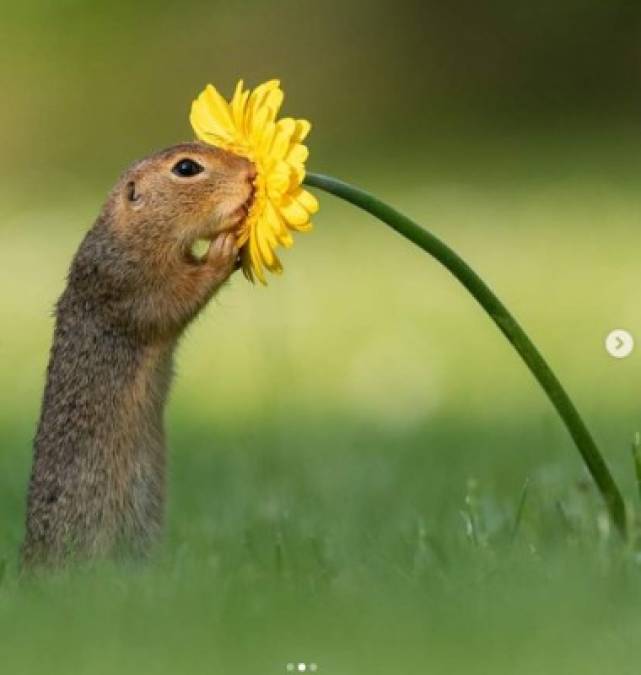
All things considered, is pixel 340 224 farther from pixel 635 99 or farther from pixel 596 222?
pixel 635 99

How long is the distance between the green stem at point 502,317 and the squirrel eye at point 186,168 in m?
0.85

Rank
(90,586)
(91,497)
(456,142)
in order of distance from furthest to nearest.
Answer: (456,142)
(91,497)
(90,586)

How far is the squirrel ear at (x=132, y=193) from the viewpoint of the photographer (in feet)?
18.9

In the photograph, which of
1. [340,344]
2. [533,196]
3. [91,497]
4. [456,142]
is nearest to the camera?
[91,497]

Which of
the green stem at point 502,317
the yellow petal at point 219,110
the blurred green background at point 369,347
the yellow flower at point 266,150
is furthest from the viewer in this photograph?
the yellow petal at point 219,110

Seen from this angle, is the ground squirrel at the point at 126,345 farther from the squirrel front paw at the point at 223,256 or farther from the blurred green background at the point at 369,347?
the blurred green background at the point at 369,347

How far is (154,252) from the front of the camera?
18.8ft

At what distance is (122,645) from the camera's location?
3947 mm

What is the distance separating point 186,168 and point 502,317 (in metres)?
1.20

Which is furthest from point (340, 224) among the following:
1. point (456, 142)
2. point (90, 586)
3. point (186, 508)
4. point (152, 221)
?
point (90, 586)

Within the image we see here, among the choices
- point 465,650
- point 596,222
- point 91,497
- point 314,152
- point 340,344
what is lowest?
point 465,650

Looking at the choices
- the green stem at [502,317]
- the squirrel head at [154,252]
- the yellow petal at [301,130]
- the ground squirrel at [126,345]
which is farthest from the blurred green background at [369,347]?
the yellow petal at [301,130]

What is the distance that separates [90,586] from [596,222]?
32.0ft

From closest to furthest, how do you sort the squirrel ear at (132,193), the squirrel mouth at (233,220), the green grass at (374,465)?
the green grass at (374,465) → the squirrel mouth at (233,220) → the squirrel ear at (132,193)
